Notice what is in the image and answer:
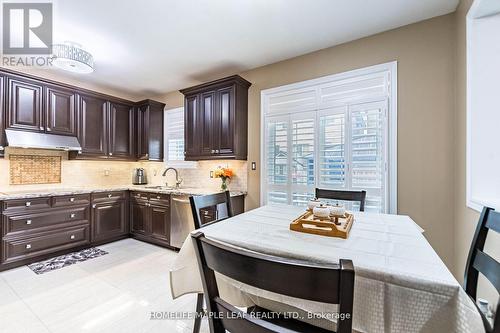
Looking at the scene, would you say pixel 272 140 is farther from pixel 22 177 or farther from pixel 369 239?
pixel 22 177

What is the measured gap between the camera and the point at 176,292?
1.26 meters

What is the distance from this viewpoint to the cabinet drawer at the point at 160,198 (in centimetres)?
348

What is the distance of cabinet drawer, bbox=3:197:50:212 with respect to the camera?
8.97 ft

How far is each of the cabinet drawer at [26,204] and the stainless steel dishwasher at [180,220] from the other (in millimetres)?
1608

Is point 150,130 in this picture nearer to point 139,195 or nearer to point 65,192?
point 139,195

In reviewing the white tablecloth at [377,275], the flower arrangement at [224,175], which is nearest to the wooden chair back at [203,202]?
the white tablecloth at [377,275]

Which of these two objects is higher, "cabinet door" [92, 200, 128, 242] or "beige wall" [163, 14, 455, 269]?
"beige wall" [163, 14, 455, 269]

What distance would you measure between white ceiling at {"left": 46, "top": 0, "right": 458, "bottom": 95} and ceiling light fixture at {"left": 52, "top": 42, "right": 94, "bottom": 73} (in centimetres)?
20

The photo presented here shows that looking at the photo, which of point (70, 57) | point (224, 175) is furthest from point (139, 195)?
point (70, 57)

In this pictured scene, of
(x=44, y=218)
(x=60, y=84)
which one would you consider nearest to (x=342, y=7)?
(x=60, y=84)

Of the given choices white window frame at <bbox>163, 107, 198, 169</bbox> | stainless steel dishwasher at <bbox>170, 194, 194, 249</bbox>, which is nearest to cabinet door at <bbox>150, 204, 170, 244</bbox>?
stainless steel dishwasher at <bbox>170, 194, 194, 249</bbox>

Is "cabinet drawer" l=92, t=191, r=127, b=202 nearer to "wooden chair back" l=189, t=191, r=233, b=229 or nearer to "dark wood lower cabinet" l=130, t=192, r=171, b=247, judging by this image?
"dark wood lower cabinet" l=130, t=192, r=171, b=247

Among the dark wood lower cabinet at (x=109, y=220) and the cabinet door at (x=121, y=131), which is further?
the cabinet door at (x=121, y=131)

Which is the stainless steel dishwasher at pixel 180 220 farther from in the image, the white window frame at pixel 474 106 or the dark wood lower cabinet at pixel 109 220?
the white window frame at pixel 474 106
